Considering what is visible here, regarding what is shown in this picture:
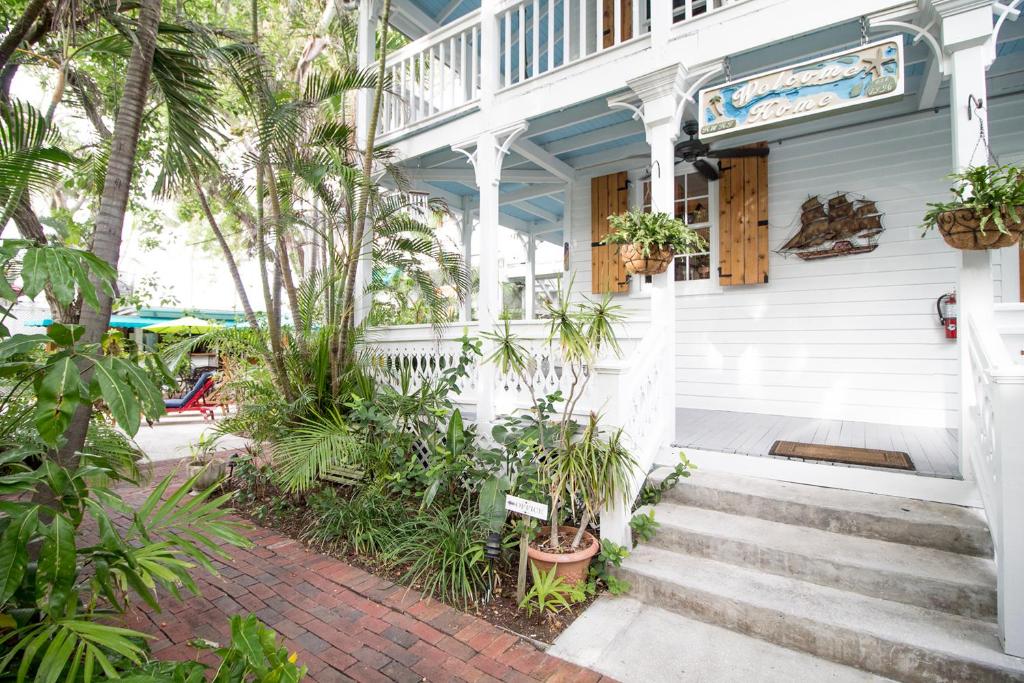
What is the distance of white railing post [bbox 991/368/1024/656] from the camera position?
2.03 meters

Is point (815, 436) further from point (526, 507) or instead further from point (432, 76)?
point (432, 76)

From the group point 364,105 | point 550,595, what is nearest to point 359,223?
point 364,105

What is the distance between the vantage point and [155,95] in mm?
3768

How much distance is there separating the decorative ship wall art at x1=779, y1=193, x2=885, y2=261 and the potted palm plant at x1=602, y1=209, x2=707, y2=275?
75.4 inches

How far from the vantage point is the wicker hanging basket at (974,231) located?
2568 mm

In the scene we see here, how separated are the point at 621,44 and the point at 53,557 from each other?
4.64 m

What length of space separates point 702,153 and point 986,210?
268 centimetres

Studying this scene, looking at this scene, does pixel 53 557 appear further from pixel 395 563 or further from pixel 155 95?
pixel 155 95

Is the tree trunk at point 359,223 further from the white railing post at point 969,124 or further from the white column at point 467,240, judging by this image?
the white railing post at point 969,124

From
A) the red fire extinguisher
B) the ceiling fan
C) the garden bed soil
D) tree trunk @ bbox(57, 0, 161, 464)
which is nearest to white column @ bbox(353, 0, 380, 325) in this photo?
the garden bed soil

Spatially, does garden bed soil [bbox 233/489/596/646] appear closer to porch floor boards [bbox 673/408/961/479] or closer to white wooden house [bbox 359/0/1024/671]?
white wooden house [bbox 359/0/1024/671]

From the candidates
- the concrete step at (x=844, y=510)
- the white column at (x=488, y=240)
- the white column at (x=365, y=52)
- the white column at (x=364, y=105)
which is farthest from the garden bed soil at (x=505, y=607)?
the white column at (x=365, y=52)

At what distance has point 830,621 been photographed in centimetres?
230

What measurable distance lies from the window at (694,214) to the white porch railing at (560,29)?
1.69 metres
